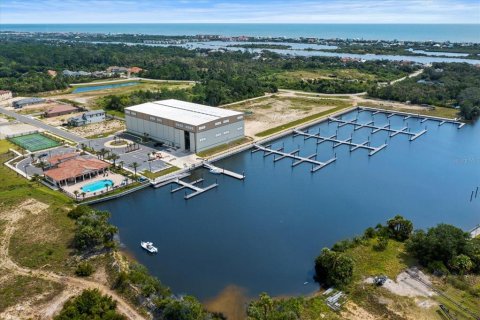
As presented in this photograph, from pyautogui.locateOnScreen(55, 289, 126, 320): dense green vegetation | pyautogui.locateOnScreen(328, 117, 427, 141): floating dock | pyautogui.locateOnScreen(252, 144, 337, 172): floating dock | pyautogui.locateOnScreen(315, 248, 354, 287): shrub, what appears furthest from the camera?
pyautogui.locateOnScreen(328, 117, 427, 141): floating dock

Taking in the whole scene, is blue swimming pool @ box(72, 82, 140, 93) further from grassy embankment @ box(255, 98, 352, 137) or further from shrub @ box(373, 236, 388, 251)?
shrub @ box(373, 236, 388, 251)

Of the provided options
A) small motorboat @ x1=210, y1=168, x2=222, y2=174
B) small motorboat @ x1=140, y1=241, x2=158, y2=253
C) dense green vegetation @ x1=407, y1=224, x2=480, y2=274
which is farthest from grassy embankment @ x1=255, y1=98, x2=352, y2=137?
dense green vegetation @ x1=407, y1=224, x2=480, y2=274

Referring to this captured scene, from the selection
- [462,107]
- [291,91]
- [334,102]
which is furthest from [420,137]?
[291,91]

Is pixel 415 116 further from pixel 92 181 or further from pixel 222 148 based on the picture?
pixel 92 181

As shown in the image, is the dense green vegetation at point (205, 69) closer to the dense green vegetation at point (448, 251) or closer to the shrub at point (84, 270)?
the shrub at point (84, 270)

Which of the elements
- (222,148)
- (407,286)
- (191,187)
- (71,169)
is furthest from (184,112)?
(407,286)
